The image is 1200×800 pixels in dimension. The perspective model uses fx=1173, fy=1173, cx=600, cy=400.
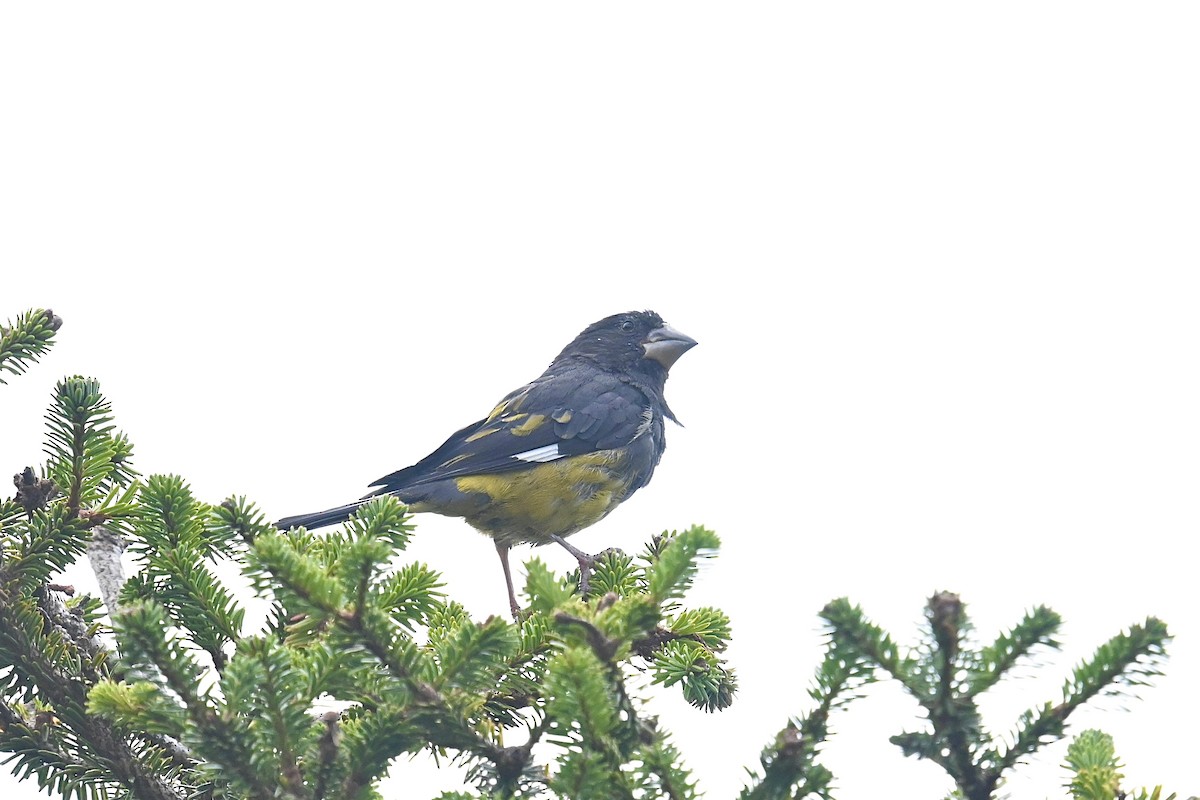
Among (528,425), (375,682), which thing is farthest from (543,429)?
(375,682)

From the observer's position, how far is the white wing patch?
5.88 meters

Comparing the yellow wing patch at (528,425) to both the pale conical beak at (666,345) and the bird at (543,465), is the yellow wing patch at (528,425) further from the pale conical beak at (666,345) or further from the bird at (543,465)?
the pale conical beak at (666,345)

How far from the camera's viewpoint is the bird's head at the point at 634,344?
7.16 metres

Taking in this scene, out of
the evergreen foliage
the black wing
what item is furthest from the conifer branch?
the black wing

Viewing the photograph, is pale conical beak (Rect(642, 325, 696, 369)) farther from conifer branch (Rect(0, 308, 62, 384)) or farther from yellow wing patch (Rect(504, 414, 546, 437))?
conifer branch (Rect(0, 308, 62, 384))

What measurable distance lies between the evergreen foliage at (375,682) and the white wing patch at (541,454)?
126 inches

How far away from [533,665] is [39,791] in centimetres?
117

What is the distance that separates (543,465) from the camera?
19.2 feet

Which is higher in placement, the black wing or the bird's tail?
the black wing

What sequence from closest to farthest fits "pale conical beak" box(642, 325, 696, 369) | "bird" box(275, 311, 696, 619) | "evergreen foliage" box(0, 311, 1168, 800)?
"evergreen foliage" box(0, 311, 1168, 800)
"bird" box(275, 311, 696, 619)
"pale conical beak" box(642, 325, 696, 369)

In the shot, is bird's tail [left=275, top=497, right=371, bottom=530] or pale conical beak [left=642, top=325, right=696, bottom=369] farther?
pale conical beak [left=642, top=325, right=696, bottom=369]

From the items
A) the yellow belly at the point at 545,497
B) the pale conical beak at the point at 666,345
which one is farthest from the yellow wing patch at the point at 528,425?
the pale conical beak at the point at 666,345

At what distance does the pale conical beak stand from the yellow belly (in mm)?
1255

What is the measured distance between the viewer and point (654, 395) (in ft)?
22.8
